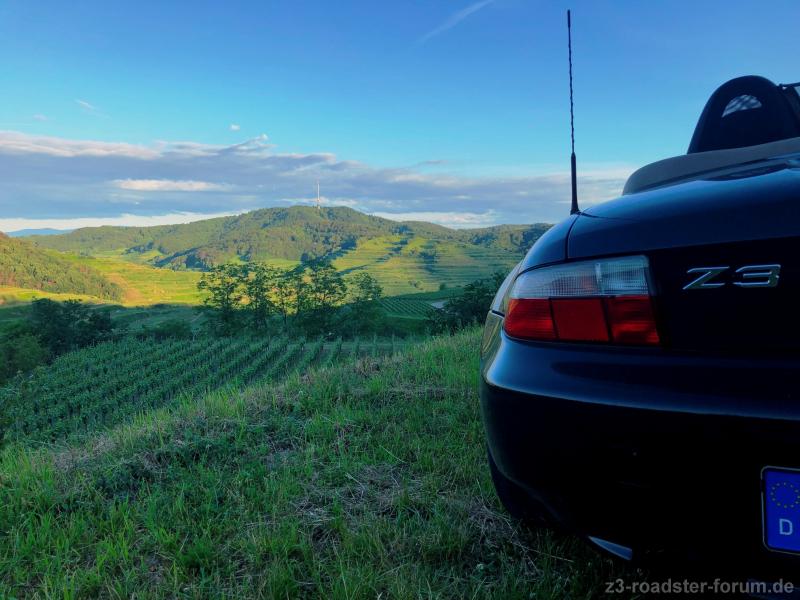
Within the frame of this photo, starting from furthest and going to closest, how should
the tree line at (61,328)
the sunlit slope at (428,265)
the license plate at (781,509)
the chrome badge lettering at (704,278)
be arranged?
the sunlit slope at (428,265)
the tree line at (61,328)
the chrome badge lettering at (704,278)
the license plate at (781,509)

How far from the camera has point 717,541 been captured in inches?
39.3

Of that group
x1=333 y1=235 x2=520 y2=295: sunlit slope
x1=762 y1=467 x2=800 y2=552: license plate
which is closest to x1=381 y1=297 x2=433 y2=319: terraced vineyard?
x1=333 y1=235 x2=520 y2=295: sunlit slope

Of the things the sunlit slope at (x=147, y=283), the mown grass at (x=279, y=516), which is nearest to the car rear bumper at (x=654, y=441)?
the mown grass at (x=279, y=516)

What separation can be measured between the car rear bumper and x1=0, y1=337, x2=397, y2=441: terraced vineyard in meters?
28.3

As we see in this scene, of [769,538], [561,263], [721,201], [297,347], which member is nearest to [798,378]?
[769,538]

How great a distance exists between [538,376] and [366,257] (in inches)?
7706

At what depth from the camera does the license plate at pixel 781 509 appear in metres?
0.94

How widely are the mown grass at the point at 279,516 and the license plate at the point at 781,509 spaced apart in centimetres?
68

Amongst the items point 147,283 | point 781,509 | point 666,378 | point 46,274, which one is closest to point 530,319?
point 666,378

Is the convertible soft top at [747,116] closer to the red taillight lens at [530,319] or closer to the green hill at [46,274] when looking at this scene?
the red taillight lens at [530,319]

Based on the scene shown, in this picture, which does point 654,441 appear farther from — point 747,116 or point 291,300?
point 291,300

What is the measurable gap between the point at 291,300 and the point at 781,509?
7882 cm

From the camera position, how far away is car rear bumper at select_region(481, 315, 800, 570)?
96 cm

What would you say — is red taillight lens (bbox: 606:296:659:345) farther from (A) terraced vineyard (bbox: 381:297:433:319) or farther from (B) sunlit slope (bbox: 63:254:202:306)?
(B) sunlit slope (bbox: 63:254:202:306)
